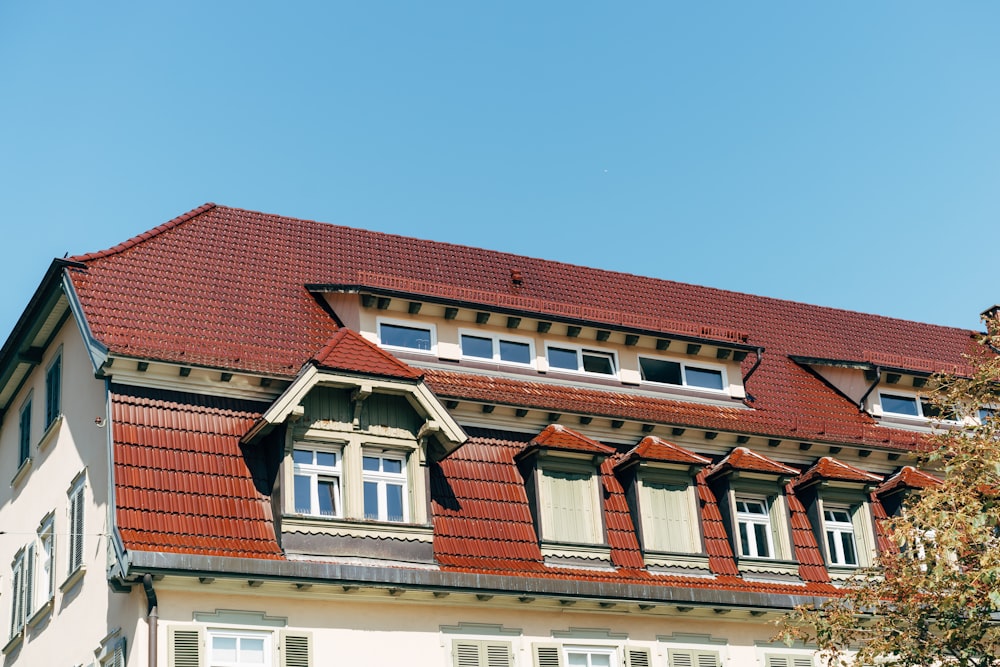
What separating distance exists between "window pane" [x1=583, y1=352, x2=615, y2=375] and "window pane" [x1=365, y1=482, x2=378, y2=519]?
21.4 feet

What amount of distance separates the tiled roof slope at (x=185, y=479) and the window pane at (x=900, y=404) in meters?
15.1

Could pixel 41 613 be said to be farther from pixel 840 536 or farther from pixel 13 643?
pixel 840 536

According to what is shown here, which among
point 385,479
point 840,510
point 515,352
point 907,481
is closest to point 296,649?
point 385,479

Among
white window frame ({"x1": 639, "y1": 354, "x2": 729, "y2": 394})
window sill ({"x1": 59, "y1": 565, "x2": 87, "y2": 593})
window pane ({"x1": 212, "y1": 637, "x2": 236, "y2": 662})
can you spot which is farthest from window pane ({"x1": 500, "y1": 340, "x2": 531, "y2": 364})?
window sill ({"x1": 59, "y1": 565, "x2": 87, "y2": 593})

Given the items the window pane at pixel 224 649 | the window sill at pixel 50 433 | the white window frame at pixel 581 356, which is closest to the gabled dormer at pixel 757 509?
the white window frame at pixel 581 356

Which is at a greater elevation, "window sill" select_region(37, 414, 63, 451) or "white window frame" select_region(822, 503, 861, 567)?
"window sill" select_region(37, 414, 63, 451)

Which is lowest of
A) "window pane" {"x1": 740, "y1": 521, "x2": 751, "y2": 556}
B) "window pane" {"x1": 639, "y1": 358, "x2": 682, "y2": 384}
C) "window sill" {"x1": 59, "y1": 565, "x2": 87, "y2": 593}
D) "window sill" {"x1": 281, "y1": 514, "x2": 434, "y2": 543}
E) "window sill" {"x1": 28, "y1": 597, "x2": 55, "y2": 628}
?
"window sill" {"x1": 28, "y1": 597, "x2": 55, "y2": 628}

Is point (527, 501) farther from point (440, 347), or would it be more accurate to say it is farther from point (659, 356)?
point (659, 356)

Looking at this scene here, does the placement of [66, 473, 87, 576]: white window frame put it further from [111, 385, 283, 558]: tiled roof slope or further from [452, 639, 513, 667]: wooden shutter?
[452, 639, 513, 667]: wooden shutter

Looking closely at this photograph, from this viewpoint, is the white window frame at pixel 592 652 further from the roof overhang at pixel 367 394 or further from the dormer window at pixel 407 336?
the dormer window at pixel 407 336

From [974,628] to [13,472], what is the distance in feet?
61.1

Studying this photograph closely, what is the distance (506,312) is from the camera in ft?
90.8

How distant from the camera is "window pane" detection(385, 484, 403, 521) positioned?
2344 cm

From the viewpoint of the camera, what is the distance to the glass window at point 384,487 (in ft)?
76.6
